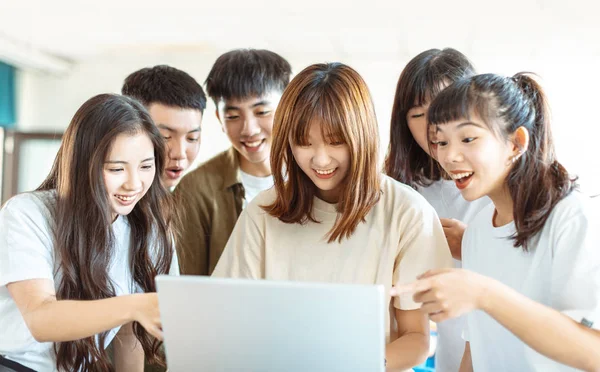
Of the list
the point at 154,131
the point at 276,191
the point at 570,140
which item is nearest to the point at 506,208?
the point at 276,191

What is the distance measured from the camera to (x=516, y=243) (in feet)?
4.33

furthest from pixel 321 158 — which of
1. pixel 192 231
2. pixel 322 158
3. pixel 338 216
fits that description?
pixel 192 231

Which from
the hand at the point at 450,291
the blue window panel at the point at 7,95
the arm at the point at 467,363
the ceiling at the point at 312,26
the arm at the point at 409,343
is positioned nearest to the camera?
the hand at the point at 450,291

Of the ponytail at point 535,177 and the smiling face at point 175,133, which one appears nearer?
the ponytail at point 535,177

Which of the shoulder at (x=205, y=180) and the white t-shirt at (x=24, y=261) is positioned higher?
the shoulder at (x=205, y=180)

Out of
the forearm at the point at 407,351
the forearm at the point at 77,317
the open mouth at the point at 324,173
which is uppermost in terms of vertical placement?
the open mouth at the point at 324,173

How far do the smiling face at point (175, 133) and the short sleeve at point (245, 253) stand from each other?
0.55m

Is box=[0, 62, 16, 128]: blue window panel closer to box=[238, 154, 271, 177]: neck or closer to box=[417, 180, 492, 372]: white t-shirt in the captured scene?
box=[238, 154, 271, 177]: neck

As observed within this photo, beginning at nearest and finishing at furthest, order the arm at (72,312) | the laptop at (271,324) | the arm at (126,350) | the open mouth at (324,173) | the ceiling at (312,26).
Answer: the laptop at (271,324) → the arm at (72,312) → the open mouth at (324,173) → the arm at (126,350) → the ceiling at (312,26)

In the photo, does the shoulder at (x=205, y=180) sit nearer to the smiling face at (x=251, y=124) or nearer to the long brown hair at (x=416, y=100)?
the smiling face at (x=251, y=124)

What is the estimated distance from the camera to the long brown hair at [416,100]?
1.79m

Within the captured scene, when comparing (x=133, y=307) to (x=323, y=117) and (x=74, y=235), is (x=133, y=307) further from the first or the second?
(x=323, y=117)

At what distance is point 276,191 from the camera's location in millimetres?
1552

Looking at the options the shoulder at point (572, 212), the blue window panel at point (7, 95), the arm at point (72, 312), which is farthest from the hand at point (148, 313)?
the blue window panel at point (7, 95)
